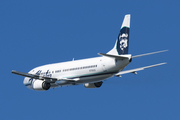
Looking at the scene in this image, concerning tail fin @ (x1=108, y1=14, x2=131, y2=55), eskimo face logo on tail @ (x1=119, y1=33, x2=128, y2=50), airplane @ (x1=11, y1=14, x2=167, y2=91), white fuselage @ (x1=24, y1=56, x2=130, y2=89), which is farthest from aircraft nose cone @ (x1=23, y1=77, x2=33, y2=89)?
eskimo face logo on tail @ (x1=119, y1=33, x2=128, y2=50)

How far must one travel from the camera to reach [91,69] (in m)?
48.5

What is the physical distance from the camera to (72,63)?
51.2 metres

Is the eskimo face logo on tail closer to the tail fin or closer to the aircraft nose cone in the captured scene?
the tail fin

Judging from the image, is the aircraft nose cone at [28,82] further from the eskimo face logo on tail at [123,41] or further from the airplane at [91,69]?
the eskimo face logo on tail at [123,41]

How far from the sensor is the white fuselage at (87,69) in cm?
4701

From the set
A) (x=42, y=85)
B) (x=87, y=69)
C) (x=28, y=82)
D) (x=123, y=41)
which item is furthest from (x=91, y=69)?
(x=28, y=82)

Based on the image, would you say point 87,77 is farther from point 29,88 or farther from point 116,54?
point 29,88

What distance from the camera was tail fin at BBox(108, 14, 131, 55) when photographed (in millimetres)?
47281

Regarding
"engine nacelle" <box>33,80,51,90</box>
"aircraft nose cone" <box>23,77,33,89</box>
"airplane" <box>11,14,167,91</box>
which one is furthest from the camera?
"aircraft nose cone" <box>23,77,33,89</box>

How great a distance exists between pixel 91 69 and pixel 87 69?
24.3 inches

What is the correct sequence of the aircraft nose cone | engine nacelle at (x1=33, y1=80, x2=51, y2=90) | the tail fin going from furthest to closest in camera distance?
1. the aircraft nose cone
2. engine nacelle at (x1=33, y1=80, x2=51, y2=90)
3. the tail fin

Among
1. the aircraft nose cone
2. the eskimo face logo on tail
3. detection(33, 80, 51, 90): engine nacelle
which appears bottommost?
detection(33, 80, 51, 90): engine nacelle

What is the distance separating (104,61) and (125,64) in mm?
2906

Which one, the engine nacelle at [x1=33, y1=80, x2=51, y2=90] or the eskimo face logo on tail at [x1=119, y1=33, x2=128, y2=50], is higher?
the eskimo face logo on tail at [x1=119, y1=33, x2=128, y2=50]
